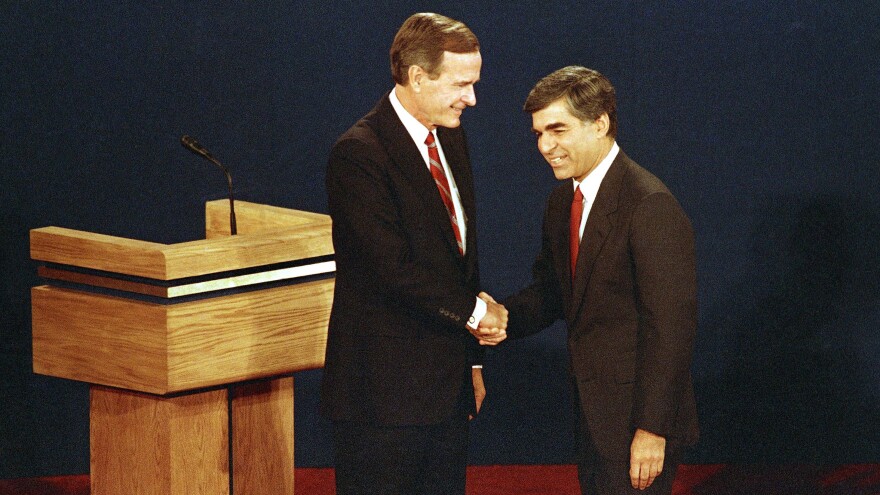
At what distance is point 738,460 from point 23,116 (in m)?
3.05

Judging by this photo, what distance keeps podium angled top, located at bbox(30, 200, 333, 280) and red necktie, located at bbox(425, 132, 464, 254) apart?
1.71 feet

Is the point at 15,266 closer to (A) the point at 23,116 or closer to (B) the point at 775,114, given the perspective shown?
(A) the point at 23,116

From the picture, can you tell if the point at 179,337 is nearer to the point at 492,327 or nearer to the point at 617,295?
the point at 492,327

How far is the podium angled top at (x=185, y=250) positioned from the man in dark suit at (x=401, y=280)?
14.4 inches

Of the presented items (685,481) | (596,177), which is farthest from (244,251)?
(685,481)

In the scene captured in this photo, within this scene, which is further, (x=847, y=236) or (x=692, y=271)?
(x=847, y=236)

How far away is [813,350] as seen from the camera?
16.9ft

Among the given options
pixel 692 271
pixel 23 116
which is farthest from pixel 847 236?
pixel 23 116

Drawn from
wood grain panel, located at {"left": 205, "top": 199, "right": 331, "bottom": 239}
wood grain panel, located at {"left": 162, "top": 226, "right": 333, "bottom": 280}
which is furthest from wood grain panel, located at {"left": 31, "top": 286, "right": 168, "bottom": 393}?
wood grain panel, located at {"left": 205, "top": 199, "right": 331, "bottom": 239}

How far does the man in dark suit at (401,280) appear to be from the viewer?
3215 millimetres

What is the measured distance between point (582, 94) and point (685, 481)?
243 centimetres

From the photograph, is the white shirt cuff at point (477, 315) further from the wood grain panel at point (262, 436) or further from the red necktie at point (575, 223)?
the wood grain panel at point (262, 436)

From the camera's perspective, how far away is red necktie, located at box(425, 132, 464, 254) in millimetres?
3336

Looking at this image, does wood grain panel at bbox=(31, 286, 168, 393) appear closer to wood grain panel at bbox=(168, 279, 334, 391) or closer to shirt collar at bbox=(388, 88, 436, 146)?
wood grain panel at bbox=(168, 279, 334, 391)
